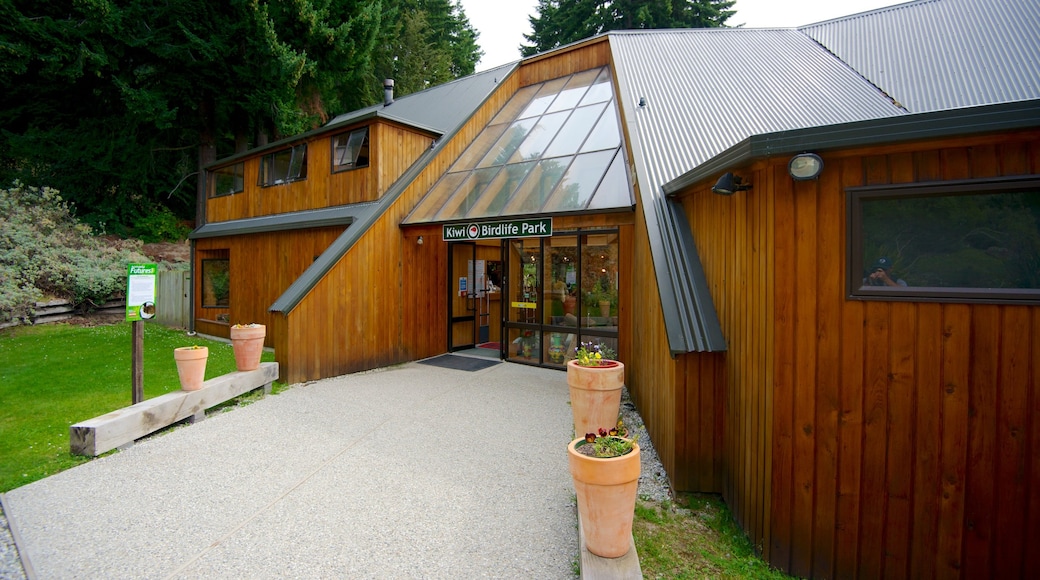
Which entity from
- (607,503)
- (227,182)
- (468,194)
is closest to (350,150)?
(468,194)

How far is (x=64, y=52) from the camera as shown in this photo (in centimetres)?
1537

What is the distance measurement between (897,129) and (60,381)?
10.3 m

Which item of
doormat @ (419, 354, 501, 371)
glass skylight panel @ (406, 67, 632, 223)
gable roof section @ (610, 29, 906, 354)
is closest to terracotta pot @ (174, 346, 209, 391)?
doormat @ (419, 354, 501, 371)

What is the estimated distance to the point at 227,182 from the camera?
14.7m

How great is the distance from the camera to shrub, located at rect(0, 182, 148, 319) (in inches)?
480

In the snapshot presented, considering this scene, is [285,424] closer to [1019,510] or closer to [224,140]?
[1019,510]

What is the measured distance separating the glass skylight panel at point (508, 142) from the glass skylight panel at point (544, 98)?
1.05ft

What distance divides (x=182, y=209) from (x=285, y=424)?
21850mm

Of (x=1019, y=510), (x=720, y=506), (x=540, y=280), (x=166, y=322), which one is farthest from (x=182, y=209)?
(x=1019, y=510)

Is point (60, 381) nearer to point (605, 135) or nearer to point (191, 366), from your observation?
point (191, 366)

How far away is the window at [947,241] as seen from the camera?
7.95 feet

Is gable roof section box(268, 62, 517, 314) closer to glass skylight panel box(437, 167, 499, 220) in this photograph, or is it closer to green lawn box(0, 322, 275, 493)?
glass skylight panel box(437, 167, 499, 220)

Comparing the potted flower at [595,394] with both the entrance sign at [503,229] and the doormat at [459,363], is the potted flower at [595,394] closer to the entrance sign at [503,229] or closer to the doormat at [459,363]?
the entrance sign at [503,229]

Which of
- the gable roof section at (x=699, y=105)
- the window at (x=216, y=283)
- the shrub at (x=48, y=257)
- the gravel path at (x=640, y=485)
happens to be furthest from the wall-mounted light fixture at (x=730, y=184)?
the shrub at (x=48, y=257)
